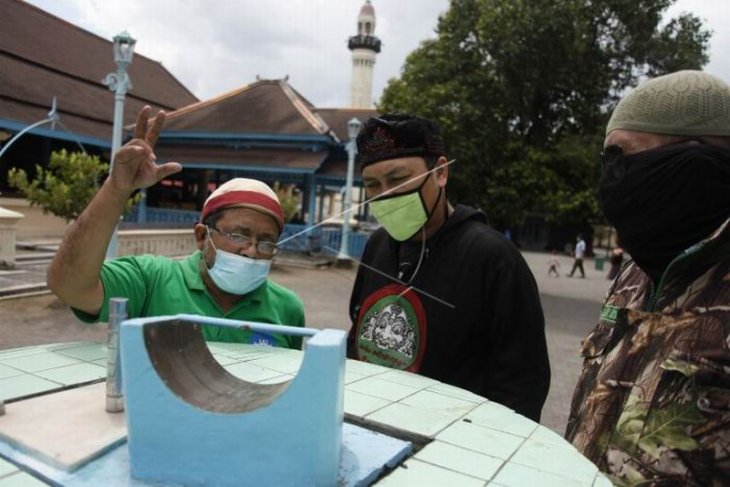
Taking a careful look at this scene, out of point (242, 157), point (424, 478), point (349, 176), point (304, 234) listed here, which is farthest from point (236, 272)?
point (242, 157)

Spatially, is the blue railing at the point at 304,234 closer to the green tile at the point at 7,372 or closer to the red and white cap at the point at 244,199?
the red and white cap at the point at 244,199

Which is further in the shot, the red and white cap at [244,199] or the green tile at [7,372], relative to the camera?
the red and white cap at [244,199]

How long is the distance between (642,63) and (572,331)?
10681mm

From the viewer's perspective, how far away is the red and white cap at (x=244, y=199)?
199 cm

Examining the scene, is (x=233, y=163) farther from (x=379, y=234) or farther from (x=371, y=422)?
(x=371, y=422)

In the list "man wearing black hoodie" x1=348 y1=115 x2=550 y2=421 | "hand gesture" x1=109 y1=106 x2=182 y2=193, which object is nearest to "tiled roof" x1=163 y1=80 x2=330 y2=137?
"man wearing black hoodie" x1=348 y1=115 x2=550 y2=421

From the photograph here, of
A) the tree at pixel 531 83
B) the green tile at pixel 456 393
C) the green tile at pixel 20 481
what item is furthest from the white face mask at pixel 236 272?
the tree at pixel 531 83

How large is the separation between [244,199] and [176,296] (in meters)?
0.43

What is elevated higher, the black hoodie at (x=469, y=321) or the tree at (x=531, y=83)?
the tree at (x=531, y=83)

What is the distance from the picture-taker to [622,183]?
60.9 inches

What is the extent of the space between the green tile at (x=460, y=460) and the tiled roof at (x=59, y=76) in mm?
15386

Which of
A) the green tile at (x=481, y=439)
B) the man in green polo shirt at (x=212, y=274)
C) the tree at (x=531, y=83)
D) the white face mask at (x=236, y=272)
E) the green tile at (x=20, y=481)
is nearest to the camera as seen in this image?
the green tile at (x=20, y=481)

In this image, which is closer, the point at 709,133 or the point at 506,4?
the point at 709,133

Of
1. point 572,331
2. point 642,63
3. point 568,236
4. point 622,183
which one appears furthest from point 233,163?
point 568,236
